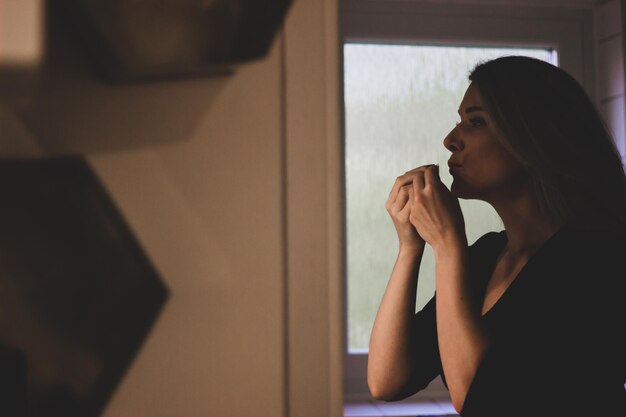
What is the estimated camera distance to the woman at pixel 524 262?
1033mm

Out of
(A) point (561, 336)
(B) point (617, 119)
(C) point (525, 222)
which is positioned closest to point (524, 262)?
(C) point (525, 222)

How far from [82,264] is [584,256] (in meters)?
1.04

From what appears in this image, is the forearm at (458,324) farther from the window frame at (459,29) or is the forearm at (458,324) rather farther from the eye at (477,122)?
the window frame at (459,29)

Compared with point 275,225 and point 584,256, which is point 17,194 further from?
point 584,256

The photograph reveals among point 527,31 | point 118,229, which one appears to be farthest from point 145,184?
point 527,31

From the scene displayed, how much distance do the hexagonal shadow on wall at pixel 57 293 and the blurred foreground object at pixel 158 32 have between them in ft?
0.13

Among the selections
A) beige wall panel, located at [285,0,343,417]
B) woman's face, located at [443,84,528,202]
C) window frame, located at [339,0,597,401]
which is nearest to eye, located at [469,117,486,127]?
woman's face, located at [443,84,528,202]

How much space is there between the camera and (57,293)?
0.64 ft

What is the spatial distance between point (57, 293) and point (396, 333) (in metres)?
1.04

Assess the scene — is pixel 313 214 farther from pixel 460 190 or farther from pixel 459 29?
pixel 459 29

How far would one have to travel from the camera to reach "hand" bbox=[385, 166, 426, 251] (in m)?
1.17

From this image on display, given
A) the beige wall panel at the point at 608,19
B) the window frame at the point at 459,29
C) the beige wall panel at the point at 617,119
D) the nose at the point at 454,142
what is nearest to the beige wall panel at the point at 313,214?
the nose at the point at 454,142

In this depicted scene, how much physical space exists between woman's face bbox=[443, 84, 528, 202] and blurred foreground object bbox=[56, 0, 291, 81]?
96 cm

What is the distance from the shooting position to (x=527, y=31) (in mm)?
2078
